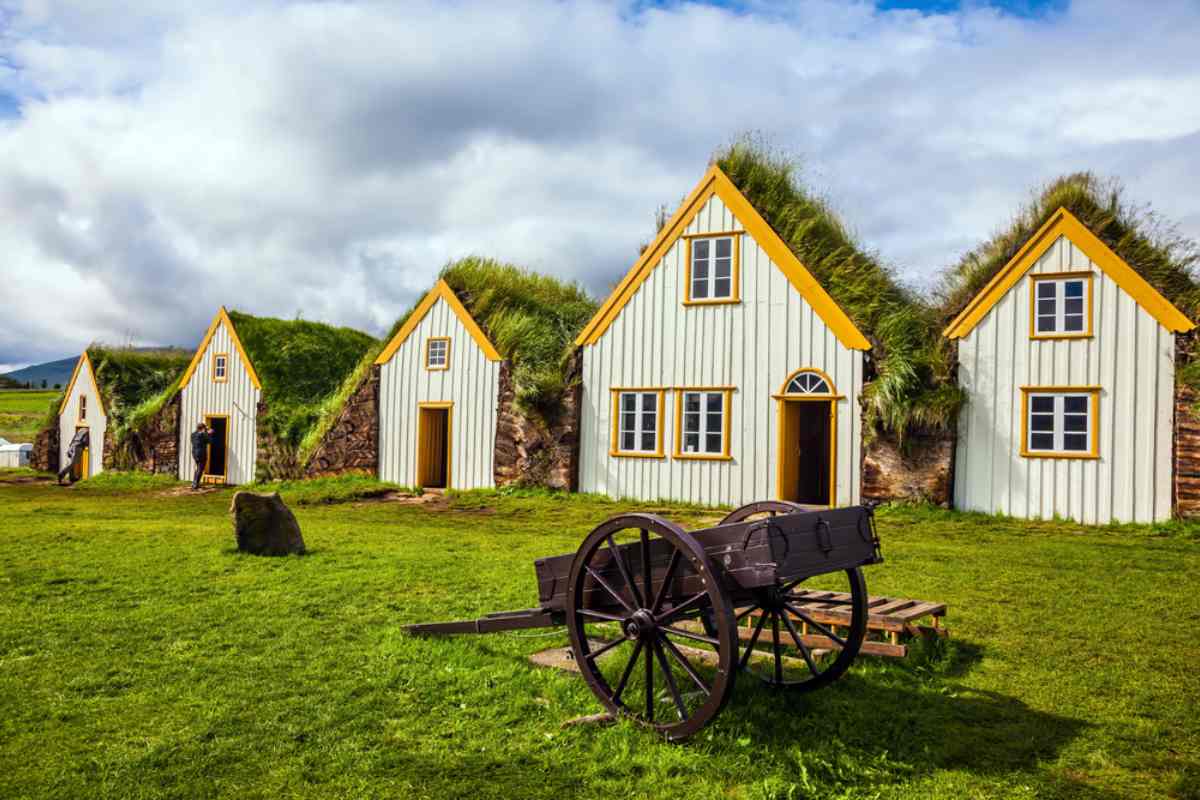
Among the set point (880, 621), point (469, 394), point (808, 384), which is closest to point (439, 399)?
point (469, 394)

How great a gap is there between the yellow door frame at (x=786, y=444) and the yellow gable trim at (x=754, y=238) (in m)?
1.24

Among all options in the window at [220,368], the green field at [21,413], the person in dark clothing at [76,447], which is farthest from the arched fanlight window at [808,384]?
the green field at [21,413]

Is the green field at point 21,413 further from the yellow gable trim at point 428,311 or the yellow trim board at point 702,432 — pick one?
the yellow trim board at point 702,432

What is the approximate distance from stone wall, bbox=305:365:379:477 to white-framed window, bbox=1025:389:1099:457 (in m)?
15.8

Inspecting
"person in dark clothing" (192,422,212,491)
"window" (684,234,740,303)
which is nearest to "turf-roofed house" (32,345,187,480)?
"person in dark clothing" (192,422,212,491)

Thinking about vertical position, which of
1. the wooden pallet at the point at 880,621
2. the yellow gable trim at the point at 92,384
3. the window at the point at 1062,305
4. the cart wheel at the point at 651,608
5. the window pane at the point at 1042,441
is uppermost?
the window at the point at 1062,305

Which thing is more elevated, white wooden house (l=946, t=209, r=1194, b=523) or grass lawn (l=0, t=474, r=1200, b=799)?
white wooden house (l=946, t=209, r=1194, b=523)

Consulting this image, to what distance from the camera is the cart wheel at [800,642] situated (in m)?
5.12

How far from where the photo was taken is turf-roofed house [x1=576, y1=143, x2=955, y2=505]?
1625cm

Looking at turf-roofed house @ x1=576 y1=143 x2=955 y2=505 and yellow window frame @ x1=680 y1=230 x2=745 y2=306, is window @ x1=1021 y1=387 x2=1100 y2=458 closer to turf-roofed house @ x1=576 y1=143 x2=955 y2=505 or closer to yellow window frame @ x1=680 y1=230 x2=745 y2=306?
turf-roofed house @ x1=576 y1=143 x2=955 y2=505

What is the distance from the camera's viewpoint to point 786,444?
1700cm

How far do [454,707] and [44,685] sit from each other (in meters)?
2.77

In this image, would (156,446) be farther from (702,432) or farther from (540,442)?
(702,432)

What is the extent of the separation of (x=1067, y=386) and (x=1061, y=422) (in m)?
0.66
